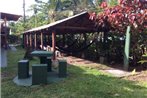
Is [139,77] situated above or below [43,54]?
below

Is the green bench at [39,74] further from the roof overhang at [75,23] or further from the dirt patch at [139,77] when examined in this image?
the roof overhang at [75,23]

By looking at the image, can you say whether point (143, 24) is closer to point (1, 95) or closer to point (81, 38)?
point (1, 95)

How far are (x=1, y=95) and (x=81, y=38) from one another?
12812 mm

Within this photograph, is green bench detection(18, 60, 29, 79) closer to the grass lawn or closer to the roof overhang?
the grass lawn

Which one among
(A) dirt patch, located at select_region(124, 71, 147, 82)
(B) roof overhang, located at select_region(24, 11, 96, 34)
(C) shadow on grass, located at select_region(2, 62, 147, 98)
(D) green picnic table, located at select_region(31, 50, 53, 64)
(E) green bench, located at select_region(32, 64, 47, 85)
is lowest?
(C) shadow on grass, located at select_region(2, 62, 147, 98)

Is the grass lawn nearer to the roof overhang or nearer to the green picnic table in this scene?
the green picnic table

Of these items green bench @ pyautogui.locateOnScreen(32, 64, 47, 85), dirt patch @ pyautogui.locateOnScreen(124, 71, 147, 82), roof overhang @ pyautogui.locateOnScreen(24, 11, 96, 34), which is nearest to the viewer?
green bench @ pyautogui.locateOnScreen(32, 64, 47, 85)

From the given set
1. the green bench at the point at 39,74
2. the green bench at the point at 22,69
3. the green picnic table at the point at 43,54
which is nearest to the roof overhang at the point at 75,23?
the green picnic table at the point at 43,54

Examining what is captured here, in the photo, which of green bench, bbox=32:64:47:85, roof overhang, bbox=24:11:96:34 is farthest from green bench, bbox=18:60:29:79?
roof overhang, bbox=24:11:96:34

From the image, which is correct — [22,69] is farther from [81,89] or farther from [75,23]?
[75,23]

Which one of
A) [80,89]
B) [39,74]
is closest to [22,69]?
[39,74]

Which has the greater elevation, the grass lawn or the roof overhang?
the roof overhang

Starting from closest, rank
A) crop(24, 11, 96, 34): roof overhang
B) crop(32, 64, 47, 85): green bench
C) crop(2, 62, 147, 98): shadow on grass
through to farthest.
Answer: crop(2, 62, 147, 98): shadow on grass → crop(32, 64, 47, 85): green bench → crop(24, 11, 96, 34): roof overhang

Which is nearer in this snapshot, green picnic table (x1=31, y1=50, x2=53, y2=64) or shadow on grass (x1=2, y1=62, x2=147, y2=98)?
shadow on grass (x1=2, y1=62, x2=147, y2=98)
